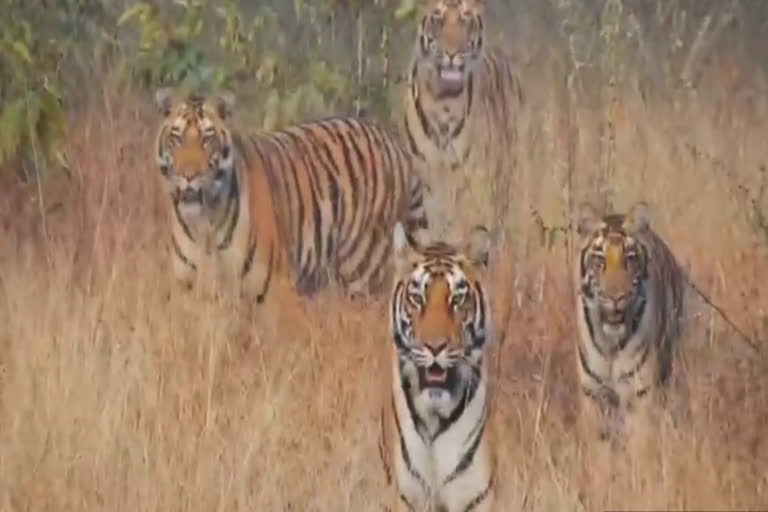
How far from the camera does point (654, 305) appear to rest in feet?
6.63

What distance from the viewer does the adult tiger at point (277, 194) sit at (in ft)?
7.09

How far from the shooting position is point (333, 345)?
7.06ft

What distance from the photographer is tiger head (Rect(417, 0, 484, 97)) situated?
6.96 ft

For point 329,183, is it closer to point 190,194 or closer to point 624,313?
point 190,194

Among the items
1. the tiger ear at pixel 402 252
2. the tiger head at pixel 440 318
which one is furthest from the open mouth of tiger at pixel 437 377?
the tiger ear at pixel 402 252

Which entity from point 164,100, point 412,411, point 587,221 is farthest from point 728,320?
point 164,100

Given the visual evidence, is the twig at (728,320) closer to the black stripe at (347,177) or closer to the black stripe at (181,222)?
the black stripe at (347,177)

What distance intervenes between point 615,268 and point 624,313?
0.24ft

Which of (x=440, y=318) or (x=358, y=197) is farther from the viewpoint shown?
(x=358, y=197)

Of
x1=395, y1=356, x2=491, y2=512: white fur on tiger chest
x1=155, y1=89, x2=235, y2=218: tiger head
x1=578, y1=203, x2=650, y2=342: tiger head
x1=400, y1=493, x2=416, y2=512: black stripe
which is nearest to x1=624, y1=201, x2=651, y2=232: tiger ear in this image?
x1=578, y1=203, x2=650, y2=342: tiger head

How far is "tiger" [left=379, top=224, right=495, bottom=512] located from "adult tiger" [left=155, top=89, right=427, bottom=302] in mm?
97

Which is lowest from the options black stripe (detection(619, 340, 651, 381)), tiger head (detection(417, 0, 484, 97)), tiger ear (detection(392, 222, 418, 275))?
black stripe (detection(619, 340, 651, 381))

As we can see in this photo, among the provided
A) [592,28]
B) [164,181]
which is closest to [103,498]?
[164,181]

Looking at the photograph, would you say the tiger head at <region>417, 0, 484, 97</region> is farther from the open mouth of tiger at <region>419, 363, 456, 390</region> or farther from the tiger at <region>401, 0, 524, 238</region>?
the open mouth of tiger at <region>419, 363, 456, 390</region>
